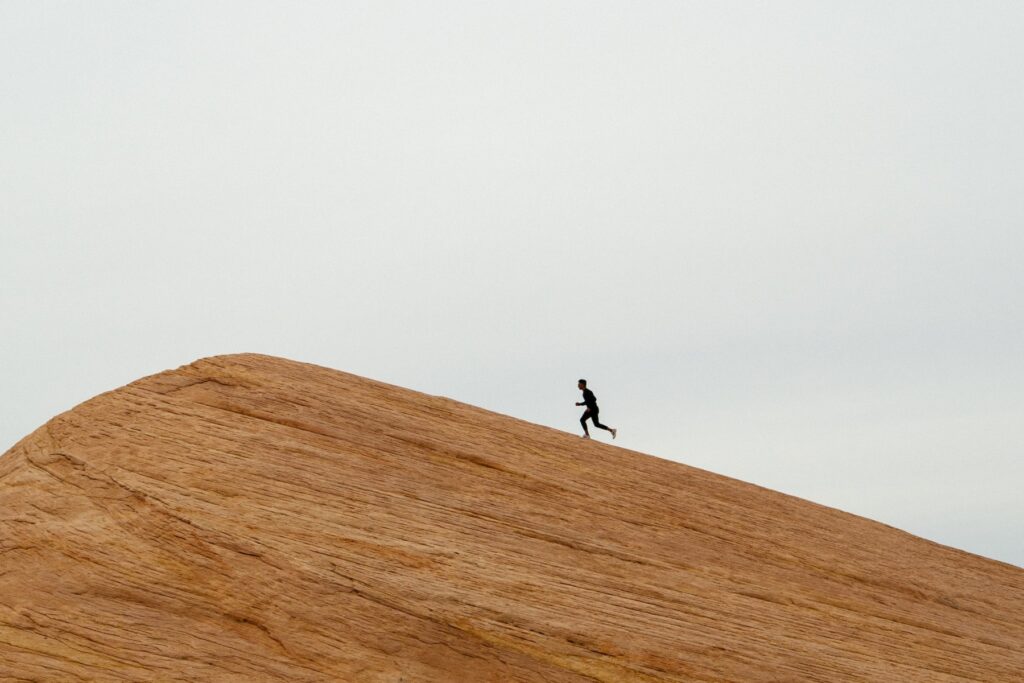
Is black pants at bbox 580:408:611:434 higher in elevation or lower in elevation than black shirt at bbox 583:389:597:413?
lower

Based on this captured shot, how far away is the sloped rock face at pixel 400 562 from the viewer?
15.9 m

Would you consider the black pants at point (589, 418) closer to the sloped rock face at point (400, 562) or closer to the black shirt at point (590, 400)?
the black shirt at point (590, 400)

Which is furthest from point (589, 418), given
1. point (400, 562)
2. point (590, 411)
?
point (400, 562)

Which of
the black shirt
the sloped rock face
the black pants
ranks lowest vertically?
the sloped rock face

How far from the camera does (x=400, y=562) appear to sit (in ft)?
56.7

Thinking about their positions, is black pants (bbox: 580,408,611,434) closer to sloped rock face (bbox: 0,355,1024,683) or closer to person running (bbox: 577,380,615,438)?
person running (bbox: 577,380,615,438)

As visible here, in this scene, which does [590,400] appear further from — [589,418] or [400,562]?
[400,562]

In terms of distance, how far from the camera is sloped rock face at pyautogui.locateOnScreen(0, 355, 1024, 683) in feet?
52.2

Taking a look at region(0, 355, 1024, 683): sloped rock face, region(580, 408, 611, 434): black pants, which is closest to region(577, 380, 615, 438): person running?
region(580, 408, 611, 434): black pants

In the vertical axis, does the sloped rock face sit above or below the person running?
below

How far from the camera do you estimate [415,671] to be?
51.4ft

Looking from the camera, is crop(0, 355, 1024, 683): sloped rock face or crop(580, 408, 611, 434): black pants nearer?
crop(0, 355, 1024, 683): sloped rock face

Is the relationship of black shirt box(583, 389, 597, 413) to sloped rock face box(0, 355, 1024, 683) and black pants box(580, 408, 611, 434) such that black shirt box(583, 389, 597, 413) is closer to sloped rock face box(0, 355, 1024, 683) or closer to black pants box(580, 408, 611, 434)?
black pants box(580, 408, 611, 434)

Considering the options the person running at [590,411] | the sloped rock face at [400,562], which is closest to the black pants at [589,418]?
the person running at [590,411]
